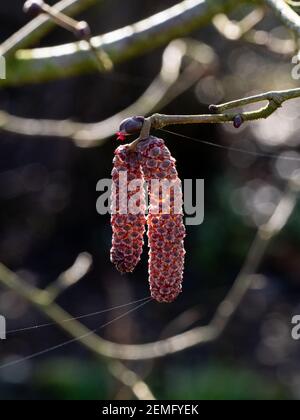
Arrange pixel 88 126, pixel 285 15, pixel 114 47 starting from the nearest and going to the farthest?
pixel 285 15, pixel 114 47, pixel 88 126

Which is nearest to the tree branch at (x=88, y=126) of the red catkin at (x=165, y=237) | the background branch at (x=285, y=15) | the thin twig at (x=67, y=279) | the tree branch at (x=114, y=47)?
the tree branch at (x=114, y=47)

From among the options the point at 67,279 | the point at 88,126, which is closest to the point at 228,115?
the point at 67,279

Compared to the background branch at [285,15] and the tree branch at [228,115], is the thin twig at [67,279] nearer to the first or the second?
the background branch at [285,15]

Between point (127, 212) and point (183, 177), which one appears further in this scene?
point (183, 177)

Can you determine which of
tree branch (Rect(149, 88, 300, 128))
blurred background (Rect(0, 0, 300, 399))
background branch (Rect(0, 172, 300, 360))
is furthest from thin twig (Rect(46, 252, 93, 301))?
blurred background (Rect(0, 0, 300, 399))

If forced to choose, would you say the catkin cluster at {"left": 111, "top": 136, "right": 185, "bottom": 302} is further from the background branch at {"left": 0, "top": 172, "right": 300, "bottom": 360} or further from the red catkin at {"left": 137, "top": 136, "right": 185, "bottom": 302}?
the background branch at {"left": 0, "top": 172, "right": 300, "bottom": 360}

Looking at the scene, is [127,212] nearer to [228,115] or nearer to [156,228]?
[156,228]
